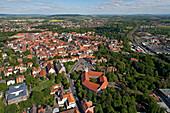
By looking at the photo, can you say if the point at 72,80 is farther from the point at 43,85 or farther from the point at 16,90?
the point at 16,90

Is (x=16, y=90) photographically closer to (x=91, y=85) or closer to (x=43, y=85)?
(x=43, y=85)

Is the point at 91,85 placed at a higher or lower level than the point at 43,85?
higher

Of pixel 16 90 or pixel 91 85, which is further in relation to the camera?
pixel 91 85

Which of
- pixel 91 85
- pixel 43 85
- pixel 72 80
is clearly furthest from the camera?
pixel 72 80

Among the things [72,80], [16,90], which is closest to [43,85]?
Answer: [16,90]

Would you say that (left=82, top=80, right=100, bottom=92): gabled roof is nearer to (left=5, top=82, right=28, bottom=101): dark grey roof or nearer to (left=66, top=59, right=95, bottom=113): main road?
(left=66, top=59, right=95, bottom=113): main road

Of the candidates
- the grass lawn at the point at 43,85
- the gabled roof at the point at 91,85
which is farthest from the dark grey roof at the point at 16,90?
the gabled roof at the point at 91,85

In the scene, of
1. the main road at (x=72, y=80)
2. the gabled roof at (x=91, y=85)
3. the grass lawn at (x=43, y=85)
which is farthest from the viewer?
the grass lawn at (x=43, y=85)

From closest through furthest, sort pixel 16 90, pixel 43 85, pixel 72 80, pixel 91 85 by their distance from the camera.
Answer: pixel 16 90, pixel 91 85, pixel 43 85, pixel 72 80

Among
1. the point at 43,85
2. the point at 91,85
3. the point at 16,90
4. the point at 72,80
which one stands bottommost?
the point at 43,85

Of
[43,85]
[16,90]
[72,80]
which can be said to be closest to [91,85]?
[72,80]

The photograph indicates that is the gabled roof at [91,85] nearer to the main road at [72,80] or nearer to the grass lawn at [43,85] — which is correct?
the main road at [72,80]
